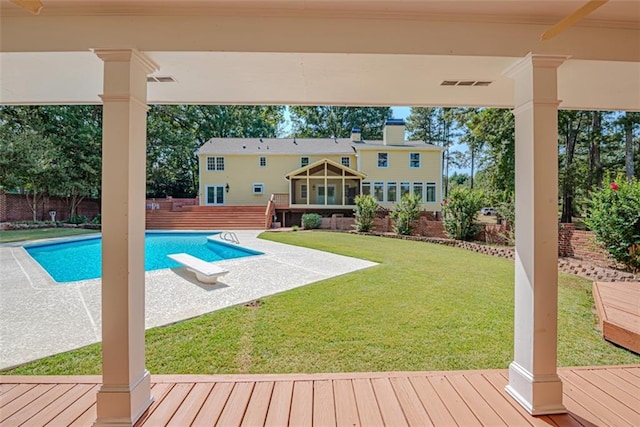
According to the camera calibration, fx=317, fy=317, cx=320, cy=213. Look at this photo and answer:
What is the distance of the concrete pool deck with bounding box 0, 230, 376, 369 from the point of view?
3.83 m

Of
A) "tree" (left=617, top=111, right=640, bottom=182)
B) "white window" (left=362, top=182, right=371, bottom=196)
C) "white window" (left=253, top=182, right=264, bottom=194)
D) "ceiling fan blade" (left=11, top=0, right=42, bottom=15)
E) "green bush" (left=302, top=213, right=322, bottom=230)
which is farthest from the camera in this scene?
"white window" (left=253, top=182, right=264, bottom=194)

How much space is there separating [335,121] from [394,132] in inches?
434

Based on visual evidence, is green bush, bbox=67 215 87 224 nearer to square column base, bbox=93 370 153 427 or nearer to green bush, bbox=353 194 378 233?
green bush, bbox=353 194 378 233

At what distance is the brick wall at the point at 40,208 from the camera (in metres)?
14.5

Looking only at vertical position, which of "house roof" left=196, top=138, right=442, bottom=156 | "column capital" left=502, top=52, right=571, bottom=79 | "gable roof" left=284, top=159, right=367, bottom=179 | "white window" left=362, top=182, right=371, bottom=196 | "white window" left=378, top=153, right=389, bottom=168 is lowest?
"column capital" left=502, top=52, right=571, bottom=79

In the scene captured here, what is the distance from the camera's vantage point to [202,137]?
Result: 84.5 ft

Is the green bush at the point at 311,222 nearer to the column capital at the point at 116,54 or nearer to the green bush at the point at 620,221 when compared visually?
the green bush at the point at 620,221

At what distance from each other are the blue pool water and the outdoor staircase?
8.22 feet

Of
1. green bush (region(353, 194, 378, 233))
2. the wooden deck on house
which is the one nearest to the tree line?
green bush (region(353, 194, 378, 233))

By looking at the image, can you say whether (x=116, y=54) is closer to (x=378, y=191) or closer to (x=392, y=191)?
(x=378, y=191)

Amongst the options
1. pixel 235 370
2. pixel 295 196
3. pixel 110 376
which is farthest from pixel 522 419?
pixel 295 196

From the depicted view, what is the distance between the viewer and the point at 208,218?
1661cm

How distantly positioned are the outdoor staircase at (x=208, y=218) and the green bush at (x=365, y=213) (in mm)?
5118

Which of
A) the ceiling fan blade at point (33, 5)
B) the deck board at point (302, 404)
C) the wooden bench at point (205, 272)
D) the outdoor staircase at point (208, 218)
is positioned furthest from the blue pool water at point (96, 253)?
the ceiling fan blade at point (33, 5)
